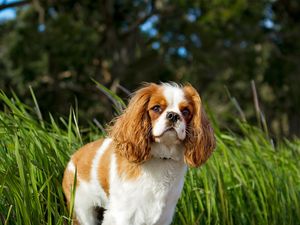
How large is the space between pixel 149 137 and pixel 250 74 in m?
20.4

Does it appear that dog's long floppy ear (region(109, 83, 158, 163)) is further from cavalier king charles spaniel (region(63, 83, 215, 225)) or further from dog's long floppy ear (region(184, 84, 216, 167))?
dog's long floppy ear (region(184, 84, 216, 167))

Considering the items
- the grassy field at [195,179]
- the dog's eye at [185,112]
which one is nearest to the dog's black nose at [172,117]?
the dog's eye at [185,112]

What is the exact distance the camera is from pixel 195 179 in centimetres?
470

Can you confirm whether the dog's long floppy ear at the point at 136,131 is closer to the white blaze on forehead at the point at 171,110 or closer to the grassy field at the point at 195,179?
the white blaze on forehead at the point at 171,110

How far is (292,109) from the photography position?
27.2 m

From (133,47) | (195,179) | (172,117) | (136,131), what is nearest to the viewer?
(172,117)

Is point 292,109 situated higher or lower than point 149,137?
lower

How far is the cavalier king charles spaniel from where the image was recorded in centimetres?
339

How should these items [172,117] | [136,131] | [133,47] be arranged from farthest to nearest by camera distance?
[133,47], [136,131], [172,117]

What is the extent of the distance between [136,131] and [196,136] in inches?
13.7

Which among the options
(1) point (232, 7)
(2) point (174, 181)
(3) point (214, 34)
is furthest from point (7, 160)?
(3) point (214, 34)

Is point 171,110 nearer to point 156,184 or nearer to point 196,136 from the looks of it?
point 196,136

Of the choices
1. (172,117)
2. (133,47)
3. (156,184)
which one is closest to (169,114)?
(172,117)

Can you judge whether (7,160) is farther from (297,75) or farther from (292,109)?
(292,109)
